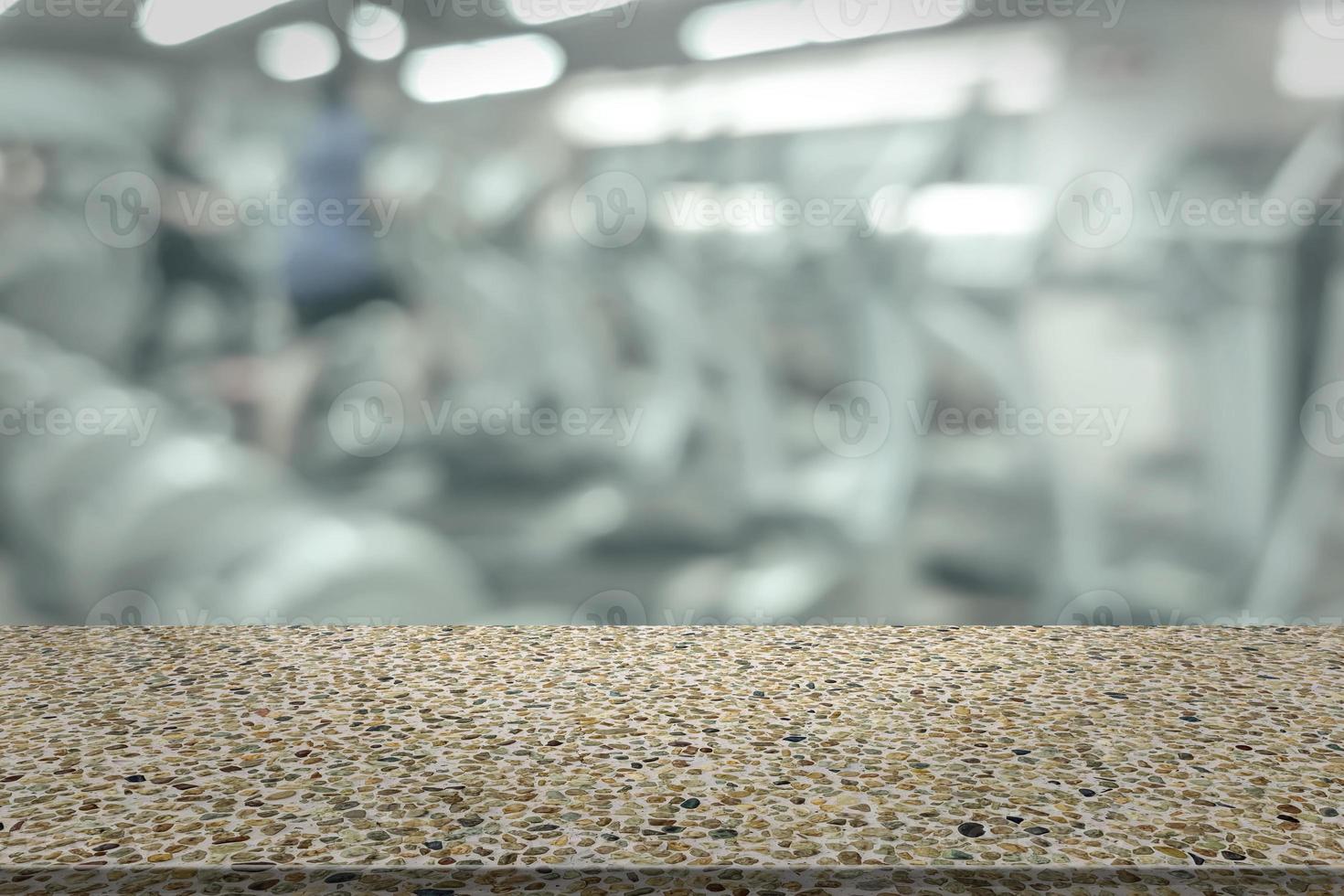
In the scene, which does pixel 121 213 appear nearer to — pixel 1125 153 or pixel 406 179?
pixel 406 179

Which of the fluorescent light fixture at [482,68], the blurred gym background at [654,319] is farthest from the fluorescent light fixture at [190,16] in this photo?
the fluorescent light fixture at [482,68]

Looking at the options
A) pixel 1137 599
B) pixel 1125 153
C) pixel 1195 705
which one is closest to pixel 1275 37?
pixel 1125 153

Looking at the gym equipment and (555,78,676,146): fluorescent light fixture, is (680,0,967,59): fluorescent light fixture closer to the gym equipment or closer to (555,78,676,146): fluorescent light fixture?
(555,78,676,146): fluorescent light fixture

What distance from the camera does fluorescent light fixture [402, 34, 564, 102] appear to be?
8.79ft

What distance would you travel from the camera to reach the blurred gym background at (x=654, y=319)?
262 cm

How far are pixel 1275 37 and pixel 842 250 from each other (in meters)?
1.06

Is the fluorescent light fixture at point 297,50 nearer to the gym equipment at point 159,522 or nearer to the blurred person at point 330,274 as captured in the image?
the blurred person at point 330,274

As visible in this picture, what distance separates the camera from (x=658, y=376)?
2705 mm

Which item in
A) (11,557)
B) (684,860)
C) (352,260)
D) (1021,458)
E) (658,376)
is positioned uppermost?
(352,260)

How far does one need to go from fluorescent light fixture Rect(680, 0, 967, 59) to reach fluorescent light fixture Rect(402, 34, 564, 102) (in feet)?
1.10

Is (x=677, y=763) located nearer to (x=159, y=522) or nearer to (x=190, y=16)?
(x=159, y=522)

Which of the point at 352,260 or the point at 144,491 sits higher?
the point at 352,260

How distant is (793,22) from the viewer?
2.63 metres

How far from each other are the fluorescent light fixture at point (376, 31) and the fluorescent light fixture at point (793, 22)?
67cm
